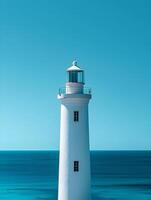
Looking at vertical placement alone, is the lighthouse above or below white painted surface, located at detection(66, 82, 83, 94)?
below

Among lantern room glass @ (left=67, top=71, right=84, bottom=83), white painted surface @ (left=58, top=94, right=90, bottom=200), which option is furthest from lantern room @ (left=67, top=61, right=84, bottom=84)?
white painted surface @ (left=58, top=94, right=90, bottom=200)

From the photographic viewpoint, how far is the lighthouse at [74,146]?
21.7 metres

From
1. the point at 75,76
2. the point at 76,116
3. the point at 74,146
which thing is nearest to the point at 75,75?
the point at 75,76

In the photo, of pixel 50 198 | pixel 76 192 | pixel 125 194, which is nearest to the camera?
pixel 76 192

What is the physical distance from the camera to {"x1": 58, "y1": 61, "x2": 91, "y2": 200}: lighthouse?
21.7 metres

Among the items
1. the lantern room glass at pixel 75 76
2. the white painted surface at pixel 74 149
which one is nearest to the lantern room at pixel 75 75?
the lantern room glass at pixel 75 76

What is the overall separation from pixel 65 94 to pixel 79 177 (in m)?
3.78

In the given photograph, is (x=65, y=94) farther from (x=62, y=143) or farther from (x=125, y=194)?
(x=125, y=194)

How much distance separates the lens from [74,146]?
2173cm

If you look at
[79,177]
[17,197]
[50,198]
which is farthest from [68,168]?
[17,197]

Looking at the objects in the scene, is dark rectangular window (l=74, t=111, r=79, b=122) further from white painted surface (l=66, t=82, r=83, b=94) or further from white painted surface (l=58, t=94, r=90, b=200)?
white painted surface (l=66, t=82, r=83, b=94)

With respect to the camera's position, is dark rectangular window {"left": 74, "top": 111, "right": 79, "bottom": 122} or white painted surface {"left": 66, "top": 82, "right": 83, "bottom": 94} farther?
white painted surface {"left": 66, "top": 82, "right": 83, "bottom": 94}

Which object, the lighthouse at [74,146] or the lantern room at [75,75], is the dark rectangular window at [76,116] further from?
the lantern room at [75,75]

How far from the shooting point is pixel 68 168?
2180cm
